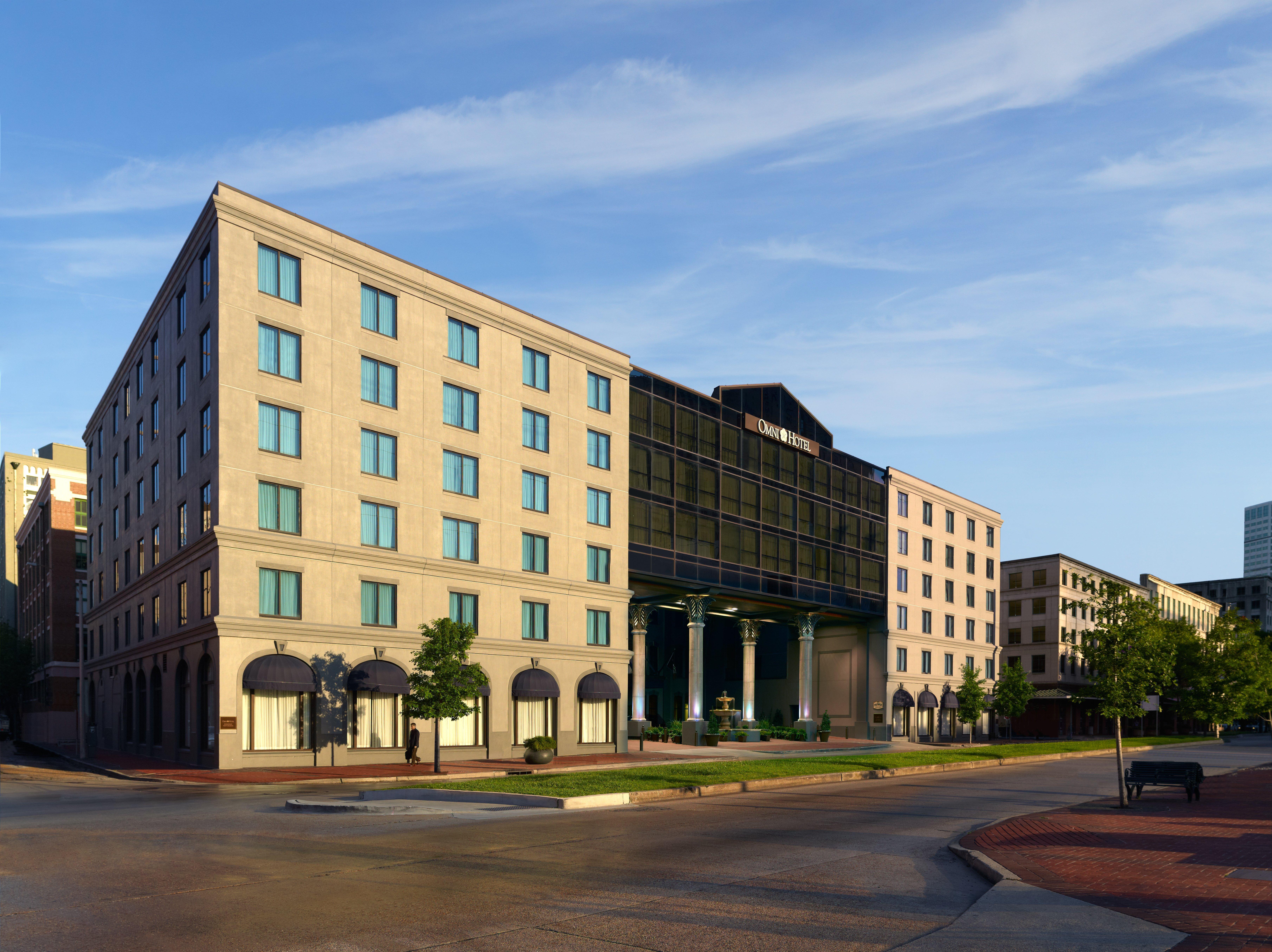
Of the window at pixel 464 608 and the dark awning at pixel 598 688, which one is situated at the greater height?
the window at pixel 464 608

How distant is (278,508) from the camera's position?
4203 cm

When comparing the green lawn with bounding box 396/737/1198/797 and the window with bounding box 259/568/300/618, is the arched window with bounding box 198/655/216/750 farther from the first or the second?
the green lawn with bounding box 396/737/1198/797

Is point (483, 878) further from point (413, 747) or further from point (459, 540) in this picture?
point (459, 540)

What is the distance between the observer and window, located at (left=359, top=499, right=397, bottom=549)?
45.0m

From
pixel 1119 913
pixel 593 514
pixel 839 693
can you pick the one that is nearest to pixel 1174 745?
pixel 839 693

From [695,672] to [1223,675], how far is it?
197ft

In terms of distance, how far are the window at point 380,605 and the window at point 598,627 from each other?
12.8 m

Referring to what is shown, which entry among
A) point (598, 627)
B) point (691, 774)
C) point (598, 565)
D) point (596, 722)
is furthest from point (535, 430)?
point (691, 774)

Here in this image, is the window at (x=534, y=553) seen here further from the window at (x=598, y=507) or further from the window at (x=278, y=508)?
the window at (x=278, y=508)

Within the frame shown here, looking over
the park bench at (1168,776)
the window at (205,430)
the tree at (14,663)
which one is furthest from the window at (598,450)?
the tree at (14,663)

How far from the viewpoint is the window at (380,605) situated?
44656mm

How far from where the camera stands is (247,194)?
42.0 m

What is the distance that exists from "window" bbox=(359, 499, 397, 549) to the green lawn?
1324 cm

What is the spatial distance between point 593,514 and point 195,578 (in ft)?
67.6
